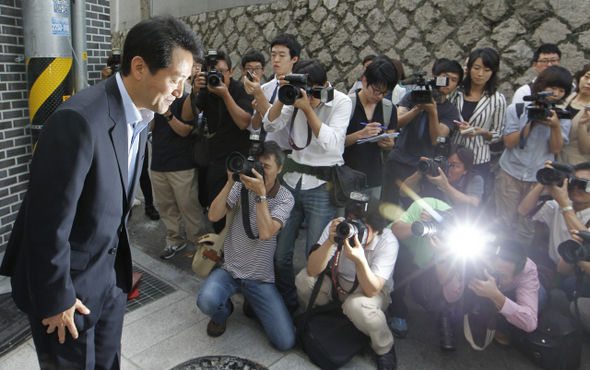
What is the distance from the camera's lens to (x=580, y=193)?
9.93 feet

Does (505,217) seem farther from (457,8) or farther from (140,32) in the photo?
(140,32)

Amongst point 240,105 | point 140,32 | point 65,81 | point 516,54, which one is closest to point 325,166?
point 240,105

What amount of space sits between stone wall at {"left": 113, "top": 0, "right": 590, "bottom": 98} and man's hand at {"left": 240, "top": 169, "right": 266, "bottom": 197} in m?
3.53

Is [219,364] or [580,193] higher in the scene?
[580,193]

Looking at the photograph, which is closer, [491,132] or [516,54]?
[491,132]

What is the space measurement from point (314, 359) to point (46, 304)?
5.57 ft

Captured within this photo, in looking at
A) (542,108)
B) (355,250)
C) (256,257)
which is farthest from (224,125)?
(542,108)

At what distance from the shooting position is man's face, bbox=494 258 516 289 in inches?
108

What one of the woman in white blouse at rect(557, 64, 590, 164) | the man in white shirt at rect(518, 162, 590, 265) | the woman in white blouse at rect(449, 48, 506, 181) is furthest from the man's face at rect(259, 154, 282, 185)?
the woman in white blouse at rect(557, 64, 590, 164)

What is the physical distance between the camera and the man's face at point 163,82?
159cm

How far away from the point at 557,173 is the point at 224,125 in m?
2.74

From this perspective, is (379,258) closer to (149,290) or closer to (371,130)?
(371,130)

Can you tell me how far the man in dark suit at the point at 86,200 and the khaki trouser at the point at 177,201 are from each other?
2.23 metres

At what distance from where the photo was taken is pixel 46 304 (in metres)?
1.44
